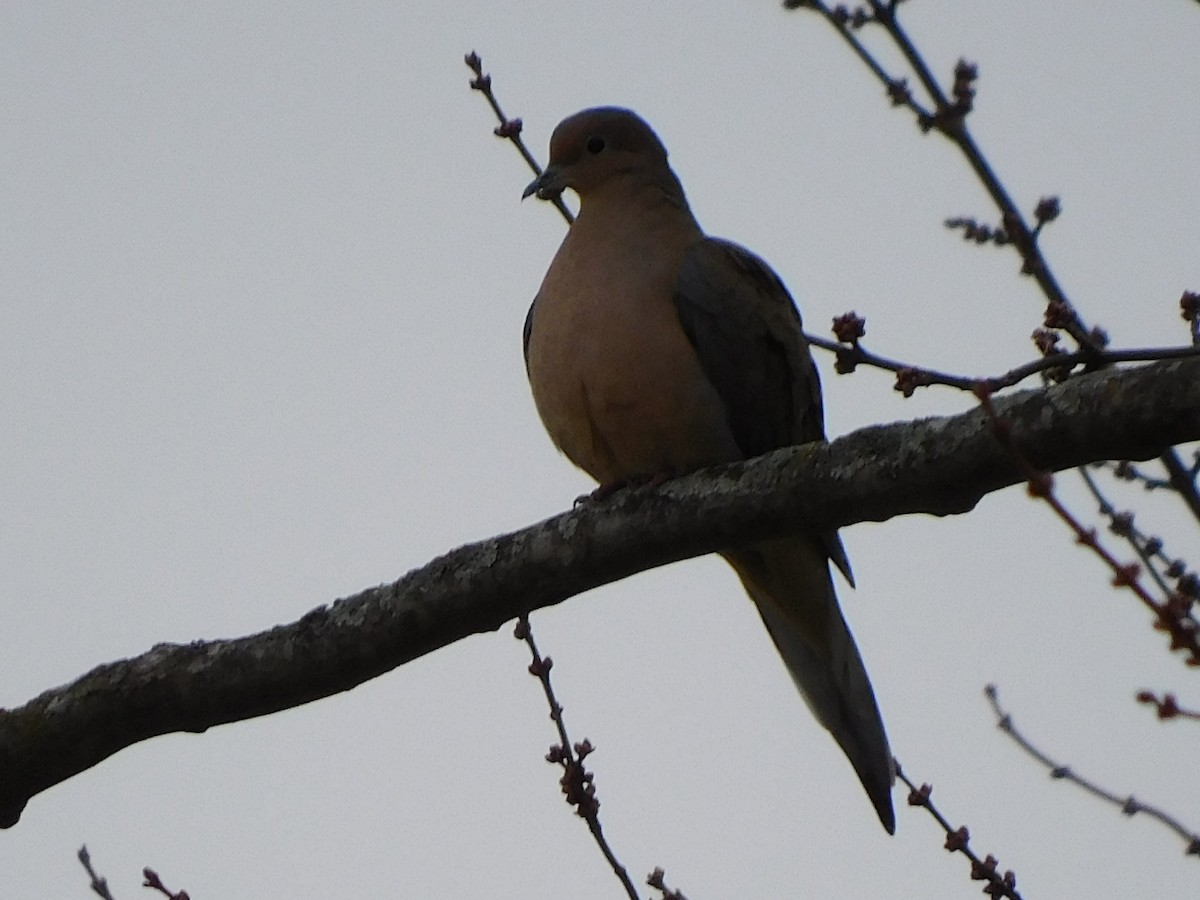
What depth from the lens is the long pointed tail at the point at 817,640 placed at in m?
4.14

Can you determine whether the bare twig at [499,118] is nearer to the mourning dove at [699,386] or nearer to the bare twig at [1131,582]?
the mourning dove at [699,386]

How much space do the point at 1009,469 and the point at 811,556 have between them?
155cm

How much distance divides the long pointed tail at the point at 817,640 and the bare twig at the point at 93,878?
5.78ft

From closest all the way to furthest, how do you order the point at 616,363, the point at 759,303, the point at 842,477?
the point at 842,477, the point at 616,363, the point at 759,303

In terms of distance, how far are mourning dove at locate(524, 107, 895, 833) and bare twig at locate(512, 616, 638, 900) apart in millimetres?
827

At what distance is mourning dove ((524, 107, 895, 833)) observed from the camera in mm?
4020

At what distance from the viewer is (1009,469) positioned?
274cm

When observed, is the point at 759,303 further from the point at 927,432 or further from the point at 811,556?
the point at 927,432

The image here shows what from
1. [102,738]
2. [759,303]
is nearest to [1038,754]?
[759,303]

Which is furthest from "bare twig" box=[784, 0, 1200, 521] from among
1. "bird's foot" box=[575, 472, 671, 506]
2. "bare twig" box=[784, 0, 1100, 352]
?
"bird's foot" box=[575, 472, 671, 506]

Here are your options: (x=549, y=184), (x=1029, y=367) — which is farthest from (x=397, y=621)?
(x=549, y=184)

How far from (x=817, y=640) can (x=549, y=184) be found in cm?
168

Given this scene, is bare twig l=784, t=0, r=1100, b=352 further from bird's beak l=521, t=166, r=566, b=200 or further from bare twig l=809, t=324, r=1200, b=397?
bird's beak l=521, t=166, r=566, b=200

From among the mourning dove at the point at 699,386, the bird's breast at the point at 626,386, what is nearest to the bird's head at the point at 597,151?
the mourning dove at the point at 699,386
